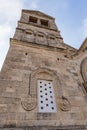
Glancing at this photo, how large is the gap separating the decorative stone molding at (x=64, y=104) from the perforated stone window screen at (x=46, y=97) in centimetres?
36

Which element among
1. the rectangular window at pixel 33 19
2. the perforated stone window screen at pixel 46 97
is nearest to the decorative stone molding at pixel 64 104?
the perforated stone window screen at pixel 46 97

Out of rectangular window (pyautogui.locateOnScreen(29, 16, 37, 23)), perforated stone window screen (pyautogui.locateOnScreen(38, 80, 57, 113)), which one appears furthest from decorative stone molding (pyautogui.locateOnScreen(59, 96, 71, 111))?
rectangular window (pyautogui.locateOnScreen(29, 16, 37, 23))

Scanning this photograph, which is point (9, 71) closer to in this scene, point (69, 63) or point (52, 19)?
point (69, 63)

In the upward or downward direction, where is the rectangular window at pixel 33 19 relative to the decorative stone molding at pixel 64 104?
upward

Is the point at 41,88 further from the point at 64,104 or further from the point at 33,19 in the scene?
the point at 33,19

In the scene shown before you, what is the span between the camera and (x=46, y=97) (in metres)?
6.60

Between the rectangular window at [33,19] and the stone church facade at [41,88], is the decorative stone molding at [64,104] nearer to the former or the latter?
the stone church facade at [41,88]

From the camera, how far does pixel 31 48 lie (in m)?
9.23

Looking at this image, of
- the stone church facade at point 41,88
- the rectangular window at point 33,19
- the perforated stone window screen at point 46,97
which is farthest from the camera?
the rectangular window at point 33,19

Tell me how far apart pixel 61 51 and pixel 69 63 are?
4.58ft

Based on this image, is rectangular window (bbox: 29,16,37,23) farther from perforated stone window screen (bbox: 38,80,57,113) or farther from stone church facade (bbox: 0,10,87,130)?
perforated stone window screen (bbox: 38,80,57,113)

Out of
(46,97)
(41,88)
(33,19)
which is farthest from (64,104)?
(33,19)

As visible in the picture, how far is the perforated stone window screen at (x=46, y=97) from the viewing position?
603cm

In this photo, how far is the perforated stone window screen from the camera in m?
A: 6.03
